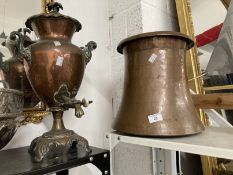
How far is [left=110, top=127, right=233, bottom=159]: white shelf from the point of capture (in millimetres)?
486

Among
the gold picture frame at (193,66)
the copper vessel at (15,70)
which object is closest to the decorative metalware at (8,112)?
the copper vessel at (15,70)

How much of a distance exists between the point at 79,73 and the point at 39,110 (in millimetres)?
300

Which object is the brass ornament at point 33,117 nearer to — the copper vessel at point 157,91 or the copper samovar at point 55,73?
the copper samovar at point 55,73

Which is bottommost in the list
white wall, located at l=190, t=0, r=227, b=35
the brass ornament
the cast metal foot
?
the cast metal foot

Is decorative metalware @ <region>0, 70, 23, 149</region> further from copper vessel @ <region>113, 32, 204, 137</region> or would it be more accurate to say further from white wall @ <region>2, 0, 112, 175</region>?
white wall @ <region>2, 0, 112, 175</region>

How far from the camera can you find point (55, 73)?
595 millimetres

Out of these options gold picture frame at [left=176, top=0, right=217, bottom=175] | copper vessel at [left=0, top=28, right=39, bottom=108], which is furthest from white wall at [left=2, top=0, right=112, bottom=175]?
gold picture frame at [left=176, top=0, right=217, bottom=175]

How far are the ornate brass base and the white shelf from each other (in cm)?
11

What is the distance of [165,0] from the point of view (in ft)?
3.61

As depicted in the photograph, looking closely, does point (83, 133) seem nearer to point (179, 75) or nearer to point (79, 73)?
point (79, 73)

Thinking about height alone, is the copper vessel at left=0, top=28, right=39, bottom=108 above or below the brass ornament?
above

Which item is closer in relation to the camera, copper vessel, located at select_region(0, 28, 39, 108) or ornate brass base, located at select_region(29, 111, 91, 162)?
ornate brass base, located at select_region(29, 111, 91, 162)

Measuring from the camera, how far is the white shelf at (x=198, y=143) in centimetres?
49

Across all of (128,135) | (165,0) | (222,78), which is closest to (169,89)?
(128,135)
